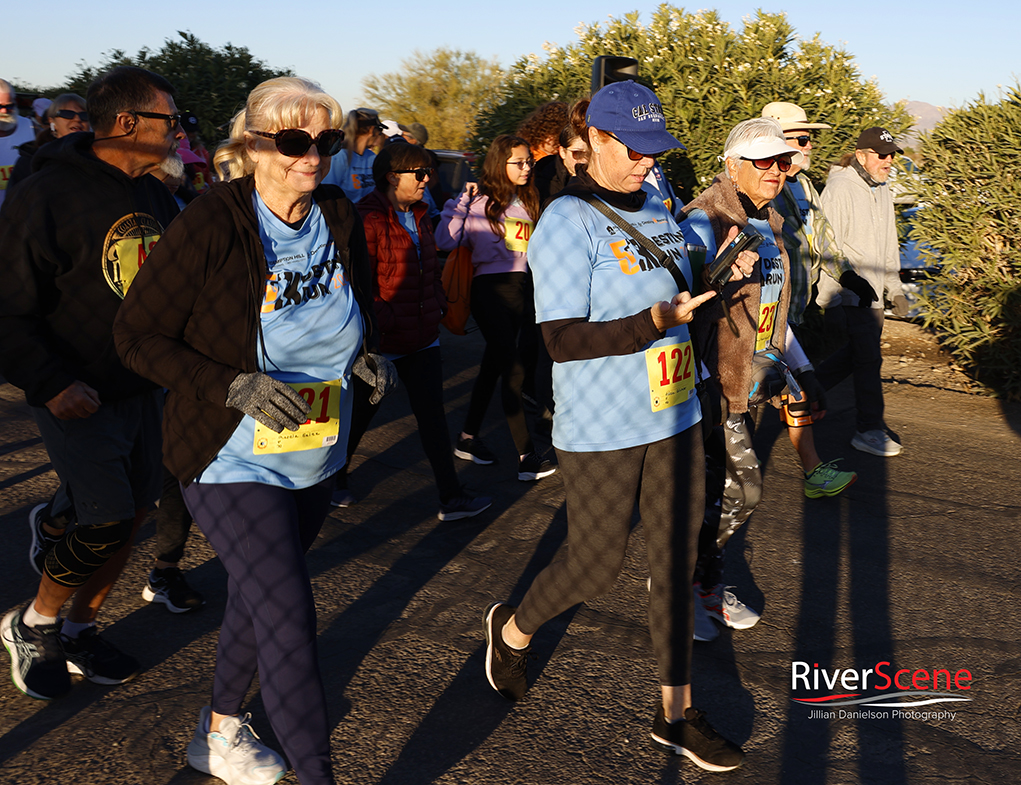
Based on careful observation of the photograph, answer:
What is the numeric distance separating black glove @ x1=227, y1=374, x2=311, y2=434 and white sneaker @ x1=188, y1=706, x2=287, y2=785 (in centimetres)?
104

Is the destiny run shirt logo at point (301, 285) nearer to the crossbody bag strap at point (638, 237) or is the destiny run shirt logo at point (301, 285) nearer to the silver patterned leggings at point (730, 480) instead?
the crossbody bag strap at point (638, 237)

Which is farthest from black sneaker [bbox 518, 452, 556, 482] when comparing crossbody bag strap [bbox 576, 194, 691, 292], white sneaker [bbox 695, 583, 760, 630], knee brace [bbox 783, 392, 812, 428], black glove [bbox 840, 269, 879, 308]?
crossbody bag strap [bbox 576, 194, 691, 292]

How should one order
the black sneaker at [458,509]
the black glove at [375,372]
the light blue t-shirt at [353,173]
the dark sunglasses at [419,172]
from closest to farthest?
the black glove at [375,372]
the dark sunglasses at [419,172]
the black sneaker at [458,509]
the light blue t-shirt at [353,173]

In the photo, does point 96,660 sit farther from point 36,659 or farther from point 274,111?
point 274,111

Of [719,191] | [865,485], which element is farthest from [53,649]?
[865,485]

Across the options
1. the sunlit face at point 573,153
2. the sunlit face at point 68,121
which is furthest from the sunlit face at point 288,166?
the sunlit face at point 68,121

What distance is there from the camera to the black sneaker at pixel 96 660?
10.8ft

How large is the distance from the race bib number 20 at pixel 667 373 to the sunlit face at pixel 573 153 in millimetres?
2742

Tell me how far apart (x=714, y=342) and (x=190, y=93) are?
948 cm

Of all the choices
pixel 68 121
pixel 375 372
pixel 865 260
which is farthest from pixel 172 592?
pixel 865 260

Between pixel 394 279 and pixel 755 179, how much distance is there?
2.02 m

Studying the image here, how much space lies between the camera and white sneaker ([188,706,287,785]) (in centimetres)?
270

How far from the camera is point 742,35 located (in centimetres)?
865

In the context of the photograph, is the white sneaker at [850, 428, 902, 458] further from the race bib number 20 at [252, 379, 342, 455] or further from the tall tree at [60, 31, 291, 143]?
the tall tree at [60, 31, 291, 143]
